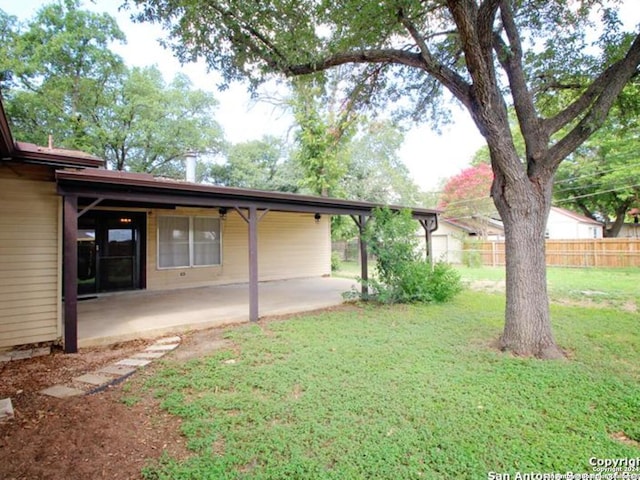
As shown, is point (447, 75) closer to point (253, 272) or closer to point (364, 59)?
point (364, 59)

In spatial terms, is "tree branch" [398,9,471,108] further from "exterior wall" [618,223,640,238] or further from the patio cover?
"exterior wall" [618,223,640,238]

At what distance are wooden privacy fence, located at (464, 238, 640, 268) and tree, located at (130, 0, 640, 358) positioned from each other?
10486mm

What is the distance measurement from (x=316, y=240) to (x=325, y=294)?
146 inches

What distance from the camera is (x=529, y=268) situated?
12.7ft

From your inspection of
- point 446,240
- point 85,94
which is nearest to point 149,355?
point 85,94

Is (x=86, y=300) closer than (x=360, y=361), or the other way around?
(x=360, y=361)

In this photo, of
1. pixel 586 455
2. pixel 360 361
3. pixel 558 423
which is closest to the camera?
pixel 586 455

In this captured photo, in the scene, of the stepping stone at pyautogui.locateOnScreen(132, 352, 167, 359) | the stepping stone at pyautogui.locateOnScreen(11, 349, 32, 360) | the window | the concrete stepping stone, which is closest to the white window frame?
the window

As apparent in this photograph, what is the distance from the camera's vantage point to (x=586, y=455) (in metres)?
2.09

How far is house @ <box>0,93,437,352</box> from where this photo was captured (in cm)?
408

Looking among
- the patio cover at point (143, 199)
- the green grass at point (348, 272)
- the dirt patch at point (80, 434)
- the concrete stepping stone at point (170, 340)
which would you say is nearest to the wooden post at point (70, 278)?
the patio cover at point (143, 199)

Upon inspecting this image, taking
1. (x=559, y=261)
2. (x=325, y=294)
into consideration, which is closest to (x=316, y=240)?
(x=325, y=294)

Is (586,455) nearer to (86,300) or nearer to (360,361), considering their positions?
(360,361)

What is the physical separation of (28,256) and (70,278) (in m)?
0.76
